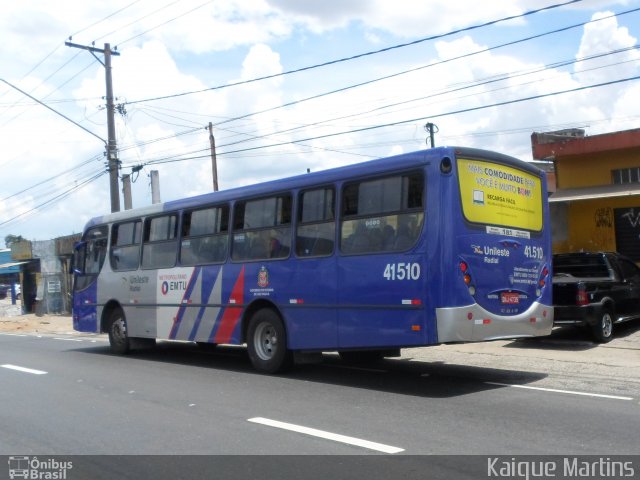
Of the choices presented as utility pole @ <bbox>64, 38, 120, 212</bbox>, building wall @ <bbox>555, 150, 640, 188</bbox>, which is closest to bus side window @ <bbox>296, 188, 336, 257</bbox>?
building wall @ <bbox>555, 150, 640, 188</bbox>

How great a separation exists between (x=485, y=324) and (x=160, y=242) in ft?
23.7

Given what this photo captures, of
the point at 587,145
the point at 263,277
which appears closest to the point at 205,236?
the point at 263,277

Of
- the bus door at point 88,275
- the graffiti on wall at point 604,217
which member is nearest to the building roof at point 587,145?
the graffiti on wall at point 604,217

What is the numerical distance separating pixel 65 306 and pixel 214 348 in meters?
21.8

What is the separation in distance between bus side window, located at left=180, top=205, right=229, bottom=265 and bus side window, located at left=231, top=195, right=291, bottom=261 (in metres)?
0.35

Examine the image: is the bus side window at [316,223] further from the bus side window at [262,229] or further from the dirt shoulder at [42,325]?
the dirt shoulder at [42,325]

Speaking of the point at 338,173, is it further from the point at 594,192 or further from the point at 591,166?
the point at 591,166

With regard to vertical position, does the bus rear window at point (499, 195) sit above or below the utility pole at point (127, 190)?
below

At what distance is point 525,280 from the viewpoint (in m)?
9.89

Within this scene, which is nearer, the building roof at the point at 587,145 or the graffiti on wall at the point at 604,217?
the building roof at the point at 587,145

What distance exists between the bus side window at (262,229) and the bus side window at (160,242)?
6.51ft

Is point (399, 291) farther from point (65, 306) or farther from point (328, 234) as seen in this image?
point (65, 306)

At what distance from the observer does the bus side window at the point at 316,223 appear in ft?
33.5
